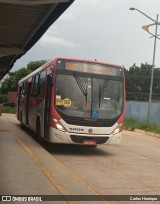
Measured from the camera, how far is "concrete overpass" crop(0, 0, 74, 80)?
1245cm

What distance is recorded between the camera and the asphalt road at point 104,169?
28.5ft

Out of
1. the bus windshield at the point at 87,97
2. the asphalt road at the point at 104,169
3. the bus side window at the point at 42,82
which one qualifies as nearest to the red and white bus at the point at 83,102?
the bus windshield at the point at 87,97

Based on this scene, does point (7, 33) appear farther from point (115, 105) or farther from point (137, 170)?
point (137, 170)

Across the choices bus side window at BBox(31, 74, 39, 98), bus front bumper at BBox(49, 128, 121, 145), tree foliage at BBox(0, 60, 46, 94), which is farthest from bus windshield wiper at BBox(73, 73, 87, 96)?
tree foliage at BBox(0, 60, 46, 94)

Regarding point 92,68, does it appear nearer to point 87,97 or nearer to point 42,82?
point 87,97

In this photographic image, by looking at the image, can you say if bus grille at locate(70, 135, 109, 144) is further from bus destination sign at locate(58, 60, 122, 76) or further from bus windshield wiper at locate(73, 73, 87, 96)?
bus destination sign at locate(58, 60, 122, 76)

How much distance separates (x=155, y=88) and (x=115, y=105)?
74.7 metres

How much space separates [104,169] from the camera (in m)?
11.4

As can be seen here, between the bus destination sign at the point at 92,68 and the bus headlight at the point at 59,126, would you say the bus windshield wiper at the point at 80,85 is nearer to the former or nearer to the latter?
the bus destination sign at the point at 92,68

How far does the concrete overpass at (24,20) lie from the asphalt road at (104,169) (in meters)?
4.05

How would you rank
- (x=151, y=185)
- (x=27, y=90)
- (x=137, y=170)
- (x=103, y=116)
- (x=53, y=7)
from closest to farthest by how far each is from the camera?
1. (x=151, y=185)
2. (x=137, y=170)
3. (x=53, y=7)
4. (x=103, y=116)
5. (x=27, y=90)

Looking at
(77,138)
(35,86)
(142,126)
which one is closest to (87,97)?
Answer: (77,138)

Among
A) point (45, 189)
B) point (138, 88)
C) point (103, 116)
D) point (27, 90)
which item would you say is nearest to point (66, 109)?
point (103, 116)

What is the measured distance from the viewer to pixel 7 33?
19.2 metres
